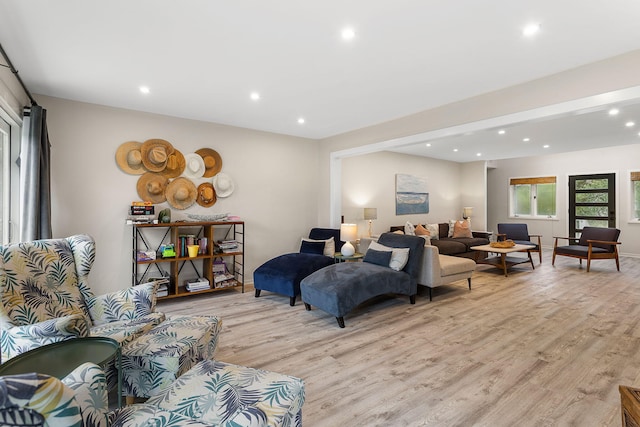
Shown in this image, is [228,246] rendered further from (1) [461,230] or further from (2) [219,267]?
(1) [461,230]

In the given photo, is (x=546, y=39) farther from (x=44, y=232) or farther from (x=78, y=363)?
(x=44, y=232)

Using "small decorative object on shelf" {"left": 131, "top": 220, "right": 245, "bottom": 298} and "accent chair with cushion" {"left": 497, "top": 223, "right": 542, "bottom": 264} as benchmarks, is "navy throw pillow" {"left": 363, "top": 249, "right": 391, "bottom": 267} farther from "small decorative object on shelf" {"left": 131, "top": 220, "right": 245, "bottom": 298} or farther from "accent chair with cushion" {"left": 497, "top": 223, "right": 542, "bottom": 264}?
"accent chair with cushion" {"left": 497, "top": 223, "right": 542, "bottom": 264}

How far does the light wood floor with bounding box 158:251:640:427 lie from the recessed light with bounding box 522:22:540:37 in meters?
2.55

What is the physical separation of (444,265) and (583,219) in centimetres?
659

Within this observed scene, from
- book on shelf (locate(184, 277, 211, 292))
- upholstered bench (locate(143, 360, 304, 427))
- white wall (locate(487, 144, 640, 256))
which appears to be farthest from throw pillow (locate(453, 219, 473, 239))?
upholstered bench (locate(143, 360, 304, 427))

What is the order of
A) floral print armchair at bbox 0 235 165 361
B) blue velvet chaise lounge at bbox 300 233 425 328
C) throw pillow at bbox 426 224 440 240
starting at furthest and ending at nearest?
throw pillow at bbox 426 224 440 240, blue velvet chaise lounge at bbox 300 233 425 328, floral print armchair at bbox 0 235 165 361

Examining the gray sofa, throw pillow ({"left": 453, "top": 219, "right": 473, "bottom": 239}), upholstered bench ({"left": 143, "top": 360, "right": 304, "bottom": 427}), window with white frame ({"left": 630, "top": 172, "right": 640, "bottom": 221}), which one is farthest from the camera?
throw pillow ({"left": 453, "top": 219, "right": 473, "bottom": 239})

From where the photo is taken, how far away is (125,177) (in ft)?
13.6

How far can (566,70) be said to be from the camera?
9.73ft

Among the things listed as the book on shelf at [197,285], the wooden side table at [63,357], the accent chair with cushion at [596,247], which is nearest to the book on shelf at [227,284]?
the book on shelf at [197,285]

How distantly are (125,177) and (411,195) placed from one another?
19.6 ft

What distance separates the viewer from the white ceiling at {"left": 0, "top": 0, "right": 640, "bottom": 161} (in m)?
2.09

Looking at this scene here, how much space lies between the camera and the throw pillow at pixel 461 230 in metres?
7.77

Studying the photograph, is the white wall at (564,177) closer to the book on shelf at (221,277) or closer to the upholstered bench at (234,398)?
the book on shelf at (221,277)
